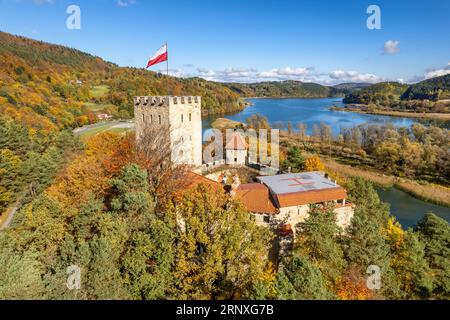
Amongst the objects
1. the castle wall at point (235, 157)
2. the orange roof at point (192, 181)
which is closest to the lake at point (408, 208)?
the castle wall at point (235, 157)

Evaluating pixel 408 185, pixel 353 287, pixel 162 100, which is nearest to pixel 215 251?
pixel 353 287

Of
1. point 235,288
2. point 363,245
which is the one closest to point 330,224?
point 363,245

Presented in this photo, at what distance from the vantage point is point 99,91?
98438 millimetres

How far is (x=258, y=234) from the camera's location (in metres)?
13.3

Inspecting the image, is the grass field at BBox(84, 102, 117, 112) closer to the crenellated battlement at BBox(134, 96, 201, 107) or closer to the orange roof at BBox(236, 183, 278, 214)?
the crenellated battlement at BBox(134, 96, 201, 107)

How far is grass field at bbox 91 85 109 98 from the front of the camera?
9429cm

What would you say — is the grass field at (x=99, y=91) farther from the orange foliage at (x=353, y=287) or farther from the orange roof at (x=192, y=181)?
the orange foliage at (x=353, y=287)

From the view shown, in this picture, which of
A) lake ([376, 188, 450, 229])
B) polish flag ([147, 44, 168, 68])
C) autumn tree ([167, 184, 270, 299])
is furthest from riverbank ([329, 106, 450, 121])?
autumn tree ([167, 184, 270, 299])

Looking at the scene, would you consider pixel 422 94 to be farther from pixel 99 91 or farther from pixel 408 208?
pixel 99 91

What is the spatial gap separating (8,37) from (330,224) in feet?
474

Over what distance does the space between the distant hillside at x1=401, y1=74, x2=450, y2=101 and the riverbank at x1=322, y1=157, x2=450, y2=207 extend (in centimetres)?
13232

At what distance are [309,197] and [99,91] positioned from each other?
95067mm

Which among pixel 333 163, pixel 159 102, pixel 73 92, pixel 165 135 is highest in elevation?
pixel 73 92
